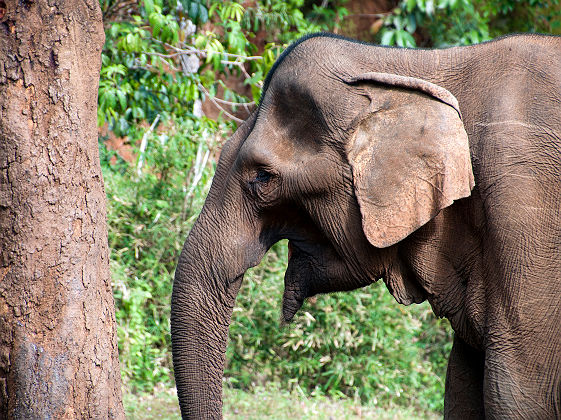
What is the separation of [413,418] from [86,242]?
13.5 feet

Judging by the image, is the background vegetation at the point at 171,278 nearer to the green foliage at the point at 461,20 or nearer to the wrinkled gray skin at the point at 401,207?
the green foliage at the point at 461,20

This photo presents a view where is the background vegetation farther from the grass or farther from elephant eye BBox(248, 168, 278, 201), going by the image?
elephant eye BBox(248, 168, 278, 201)

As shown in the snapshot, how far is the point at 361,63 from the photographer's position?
3.34 meters

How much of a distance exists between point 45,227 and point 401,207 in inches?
51.8

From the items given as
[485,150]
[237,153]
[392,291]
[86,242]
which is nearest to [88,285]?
[86,242]

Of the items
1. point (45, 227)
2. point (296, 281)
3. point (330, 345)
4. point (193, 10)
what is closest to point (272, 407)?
point (330, 345)

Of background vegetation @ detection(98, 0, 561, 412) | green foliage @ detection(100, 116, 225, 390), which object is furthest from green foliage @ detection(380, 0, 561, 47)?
green foliage @ detection(100, 116, 225, 390)

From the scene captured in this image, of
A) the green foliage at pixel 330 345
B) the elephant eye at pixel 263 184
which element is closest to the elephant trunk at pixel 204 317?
the elephant eye at pixel 263 184

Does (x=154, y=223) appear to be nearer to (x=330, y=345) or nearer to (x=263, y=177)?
(x=330, y=345)

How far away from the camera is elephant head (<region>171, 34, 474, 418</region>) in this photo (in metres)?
3.08

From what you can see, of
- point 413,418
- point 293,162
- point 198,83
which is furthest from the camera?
point 198,83

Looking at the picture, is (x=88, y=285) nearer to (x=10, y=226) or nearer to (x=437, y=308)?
(x=10, y=226)

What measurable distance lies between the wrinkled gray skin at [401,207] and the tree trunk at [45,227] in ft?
1.62

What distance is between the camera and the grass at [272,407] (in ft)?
19.2
